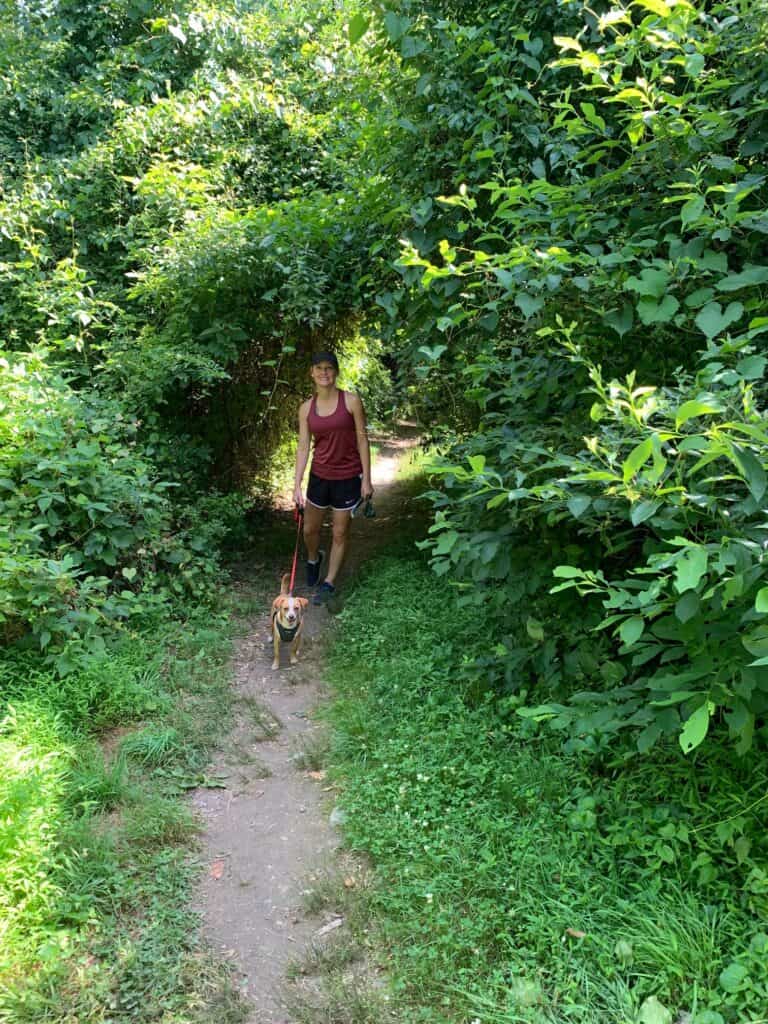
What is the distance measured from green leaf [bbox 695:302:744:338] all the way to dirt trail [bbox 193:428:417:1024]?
2622 mm

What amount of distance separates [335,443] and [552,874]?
3.65m

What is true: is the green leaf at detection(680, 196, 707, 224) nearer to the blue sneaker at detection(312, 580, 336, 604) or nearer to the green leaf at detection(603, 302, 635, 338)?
the green leaf at detection(603, 302, 635, 338)

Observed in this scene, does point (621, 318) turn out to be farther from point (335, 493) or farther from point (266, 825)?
point (335, 493)

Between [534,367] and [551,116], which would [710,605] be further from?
[551,116]

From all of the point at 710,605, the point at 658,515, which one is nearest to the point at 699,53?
the point at 658,515

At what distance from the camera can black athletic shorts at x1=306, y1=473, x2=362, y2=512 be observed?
5543 millimetres

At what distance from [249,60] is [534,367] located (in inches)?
302

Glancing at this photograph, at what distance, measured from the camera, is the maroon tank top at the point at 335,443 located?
5383 mm

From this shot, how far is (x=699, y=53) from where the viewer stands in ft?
7.57

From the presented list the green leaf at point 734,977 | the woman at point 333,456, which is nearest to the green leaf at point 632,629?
the green leaf at point 734,977

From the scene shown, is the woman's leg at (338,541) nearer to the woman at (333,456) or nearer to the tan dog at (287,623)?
the woman at (333,456)

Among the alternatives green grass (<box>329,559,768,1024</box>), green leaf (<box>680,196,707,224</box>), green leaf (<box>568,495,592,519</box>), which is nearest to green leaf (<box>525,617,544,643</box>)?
green grass (<box>329,559,768,1024</box>)

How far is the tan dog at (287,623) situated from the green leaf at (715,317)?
3.07 meters

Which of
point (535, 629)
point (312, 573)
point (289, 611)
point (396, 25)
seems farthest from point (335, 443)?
point (396, 25)
